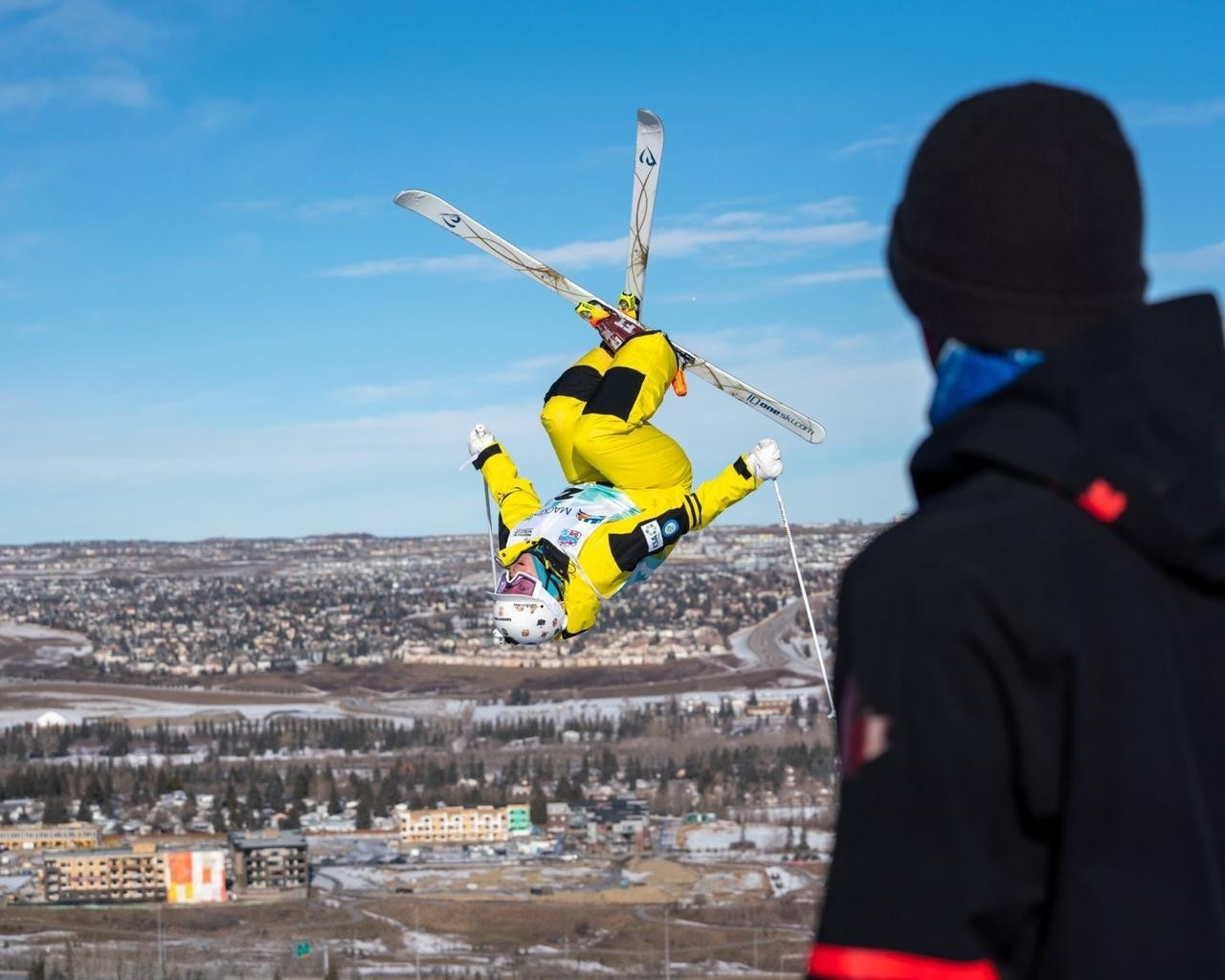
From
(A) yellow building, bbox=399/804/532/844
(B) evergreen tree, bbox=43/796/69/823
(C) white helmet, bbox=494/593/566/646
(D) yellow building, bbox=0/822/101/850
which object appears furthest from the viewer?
(B) evergreen tree, bbox=43/796/69/823

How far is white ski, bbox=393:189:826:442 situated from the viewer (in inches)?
424

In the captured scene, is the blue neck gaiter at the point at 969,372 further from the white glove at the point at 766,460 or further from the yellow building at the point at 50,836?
the yellow building at the point at 50,836

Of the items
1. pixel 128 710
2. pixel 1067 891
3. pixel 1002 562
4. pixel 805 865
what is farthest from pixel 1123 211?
pixel 128 710

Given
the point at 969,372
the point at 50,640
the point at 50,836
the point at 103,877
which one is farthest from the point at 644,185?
the point at 50,640

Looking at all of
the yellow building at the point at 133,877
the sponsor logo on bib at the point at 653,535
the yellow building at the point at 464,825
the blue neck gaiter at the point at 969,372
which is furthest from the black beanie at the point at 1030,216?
the yellow building at the point at 464,825

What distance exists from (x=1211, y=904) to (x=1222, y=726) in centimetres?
21

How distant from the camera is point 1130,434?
2.06 m

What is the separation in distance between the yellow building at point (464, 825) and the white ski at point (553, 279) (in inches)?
2748

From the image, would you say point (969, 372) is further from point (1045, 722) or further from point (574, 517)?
point (574, 517)

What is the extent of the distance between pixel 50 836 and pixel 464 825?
18935 mm

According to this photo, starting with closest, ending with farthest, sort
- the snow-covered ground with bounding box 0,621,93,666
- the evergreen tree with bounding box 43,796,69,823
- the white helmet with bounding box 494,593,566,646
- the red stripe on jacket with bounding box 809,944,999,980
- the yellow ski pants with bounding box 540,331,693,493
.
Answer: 1. the red stripe on jacket with bounding box 809,944,999,980
2. the white helmet with bounding box 494,593,566,646
3. the yellow ski pants with bounding box 540,331,693,493
4. the evergreen tree with bounding box 43,796,69,823
5. the snow-covered ground with bounding box 0,621,93,666

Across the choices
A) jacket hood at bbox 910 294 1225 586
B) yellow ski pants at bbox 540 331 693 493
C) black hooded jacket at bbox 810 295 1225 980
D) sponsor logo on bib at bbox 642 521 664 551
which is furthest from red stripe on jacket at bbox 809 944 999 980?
sponsor logo on bib at bbox 642 521 664 551

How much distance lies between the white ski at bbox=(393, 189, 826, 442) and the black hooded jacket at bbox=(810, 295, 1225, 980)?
8.78 m

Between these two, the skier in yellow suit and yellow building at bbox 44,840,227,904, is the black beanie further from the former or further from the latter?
yellow building at bbox 44,840,227,904
